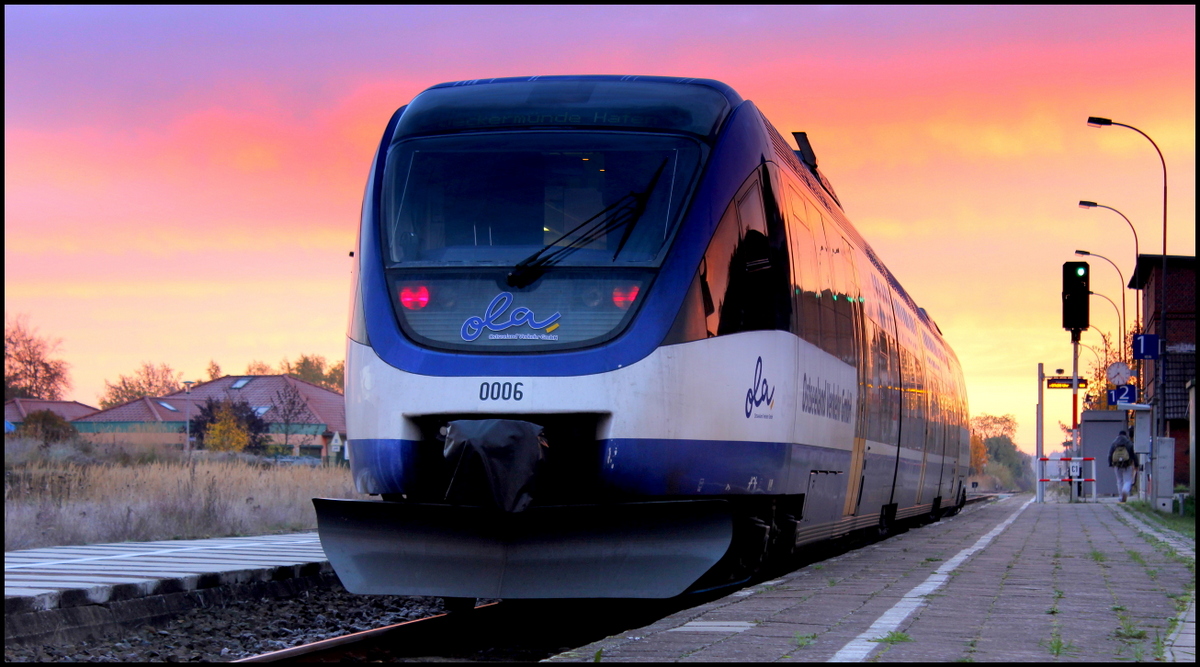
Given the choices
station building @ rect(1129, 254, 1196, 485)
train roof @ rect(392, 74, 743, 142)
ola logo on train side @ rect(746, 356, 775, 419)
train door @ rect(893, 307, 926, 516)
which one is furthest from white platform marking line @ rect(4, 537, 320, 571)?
station building @ rect(1129, 254, 1196, 485)

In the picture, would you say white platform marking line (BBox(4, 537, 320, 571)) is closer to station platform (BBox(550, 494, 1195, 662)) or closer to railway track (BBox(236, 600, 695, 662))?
railway track (BBox(236, 600, 695, 662))

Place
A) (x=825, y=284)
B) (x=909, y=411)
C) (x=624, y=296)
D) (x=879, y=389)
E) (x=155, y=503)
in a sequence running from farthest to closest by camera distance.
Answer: (x=909, y=411), (x=155, y=503), (x=879, y=389), (x=825, y=284), (x=624, y=296)

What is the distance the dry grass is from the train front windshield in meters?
6.62

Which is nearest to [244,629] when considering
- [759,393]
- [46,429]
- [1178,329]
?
[759,393]

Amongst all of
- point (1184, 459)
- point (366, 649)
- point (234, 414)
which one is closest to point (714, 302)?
point (366, 649)

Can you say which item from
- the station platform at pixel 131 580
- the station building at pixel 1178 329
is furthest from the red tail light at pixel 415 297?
the station building at pixel 1178 329

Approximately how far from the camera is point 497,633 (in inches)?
355

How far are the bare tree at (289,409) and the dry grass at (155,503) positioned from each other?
50203 millimetres

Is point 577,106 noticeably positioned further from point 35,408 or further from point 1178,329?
point 35,408

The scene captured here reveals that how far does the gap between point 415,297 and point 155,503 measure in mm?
9439

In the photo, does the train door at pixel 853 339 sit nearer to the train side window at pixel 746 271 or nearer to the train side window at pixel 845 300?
the train side window at pixel 845 300

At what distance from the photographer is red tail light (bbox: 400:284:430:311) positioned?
8562 mm

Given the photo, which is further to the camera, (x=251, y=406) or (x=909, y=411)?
(x=251, y=406)

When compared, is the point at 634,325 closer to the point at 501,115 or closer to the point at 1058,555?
the point at 501,115
